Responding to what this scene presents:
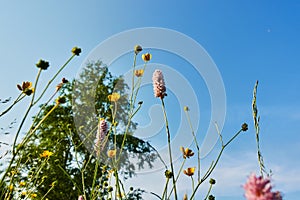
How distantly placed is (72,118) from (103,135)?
9.05 metres

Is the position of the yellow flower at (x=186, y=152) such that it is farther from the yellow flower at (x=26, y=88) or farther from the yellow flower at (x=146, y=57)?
the yellow flower at (x=26, y=88)

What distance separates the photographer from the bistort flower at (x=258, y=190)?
10.5 inches

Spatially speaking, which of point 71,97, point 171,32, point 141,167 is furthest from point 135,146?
point 171,32

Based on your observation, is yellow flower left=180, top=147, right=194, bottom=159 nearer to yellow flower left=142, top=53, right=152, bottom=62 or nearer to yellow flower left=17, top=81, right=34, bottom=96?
yellow flower left=142, top=53, right=152, bottom=62

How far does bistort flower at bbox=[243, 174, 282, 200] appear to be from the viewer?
266 mm

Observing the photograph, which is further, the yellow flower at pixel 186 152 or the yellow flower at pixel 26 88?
the yellow flower at pixel 186 152

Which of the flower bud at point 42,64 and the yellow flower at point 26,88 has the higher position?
the flower bud at point 42,64

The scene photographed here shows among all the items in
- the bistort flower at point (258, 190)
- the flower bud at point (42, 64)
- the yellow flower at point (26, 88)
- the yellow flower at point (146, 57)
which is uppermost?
the yellow flower at point (146, 57)

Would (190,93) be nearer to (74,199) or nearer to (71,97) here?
(74,199)

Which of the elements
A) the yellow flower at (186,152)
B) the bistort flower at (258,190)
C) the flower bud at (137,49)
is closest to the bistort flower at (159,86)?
the yellow flower at (186,152)

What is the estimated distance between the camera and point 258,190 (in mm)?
271

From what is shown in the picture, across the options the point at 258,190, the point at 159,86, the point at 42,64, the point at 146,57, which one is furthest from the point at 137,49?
the point at 258,190

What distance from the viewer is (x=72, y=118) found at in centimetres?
1043

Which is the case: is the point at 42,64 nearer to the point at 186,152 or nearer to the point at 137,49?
the point at 186,152
